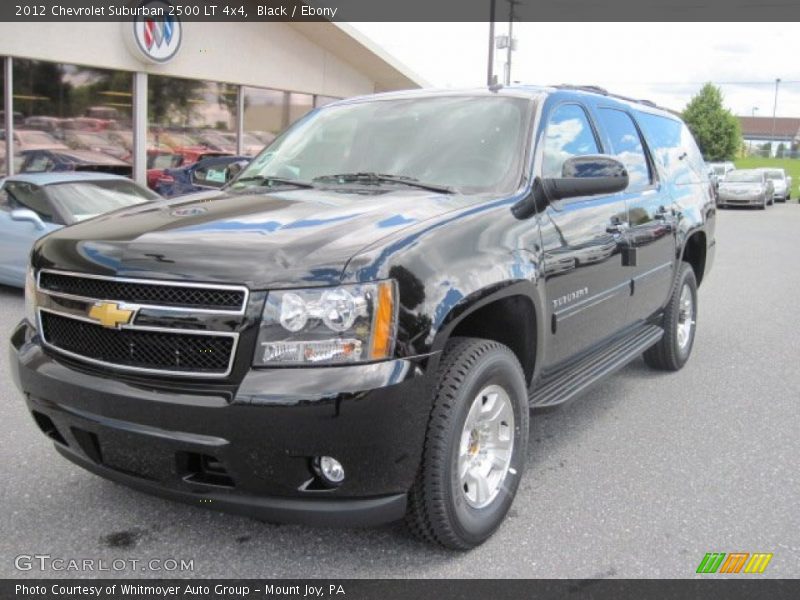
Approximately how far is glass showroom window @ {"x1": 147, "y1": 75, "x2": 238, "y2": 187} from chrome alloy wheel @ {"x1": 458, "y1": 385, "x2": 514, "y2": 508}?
14.8 meters

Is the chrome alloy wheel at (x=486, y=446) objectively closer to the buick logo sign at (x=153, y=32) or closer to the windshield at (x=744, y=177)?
the buick logo sign at (x=153, y=32)

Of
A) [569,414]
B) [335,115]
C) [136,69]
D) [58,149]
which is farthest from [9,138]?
[569,414]

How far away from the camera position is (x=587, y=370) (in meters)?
4.30

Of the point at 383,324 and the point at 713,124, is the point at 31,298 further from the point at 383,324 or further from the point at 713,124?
the point at 713,124

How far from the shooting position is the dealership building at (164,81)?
14453mm

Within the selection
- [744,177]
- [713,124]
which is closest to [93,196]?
[744,177]

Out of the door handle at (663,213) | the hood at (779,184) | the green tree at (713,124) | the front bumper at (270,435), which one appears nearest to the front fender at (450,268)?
the front bumper at (270,435)

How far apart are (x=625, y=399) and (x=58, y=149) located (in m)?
13.2

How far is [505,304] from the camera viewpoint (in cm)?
346

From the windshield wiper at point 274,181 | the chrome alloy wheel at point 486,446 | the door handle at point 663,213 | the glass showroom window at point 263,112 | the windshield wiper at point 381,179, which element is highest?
the glass showroom window at point 263,112

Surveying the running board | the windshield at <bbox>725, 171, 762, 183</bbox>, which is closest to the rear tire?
the running board

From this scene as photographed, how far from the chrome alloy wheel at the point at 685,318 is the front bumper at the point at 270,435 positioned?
3.82 metres

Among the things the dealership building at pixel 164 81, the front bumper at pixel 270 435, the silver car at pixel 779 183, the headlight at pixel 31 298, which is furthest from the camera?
the silver car at pixel 779 183

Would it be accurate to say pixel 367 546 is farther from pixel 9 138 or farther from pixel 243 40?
pixel 243 40
